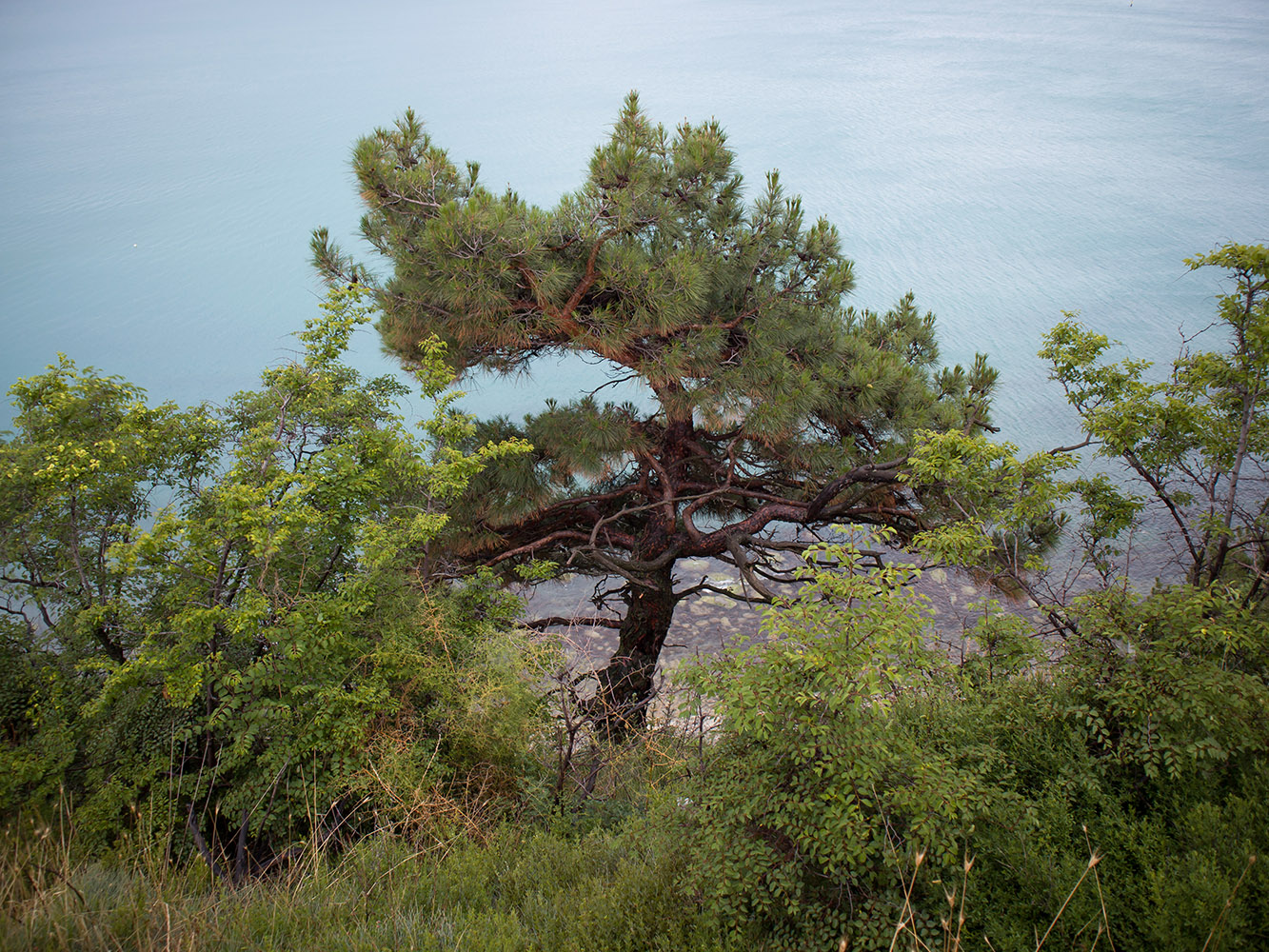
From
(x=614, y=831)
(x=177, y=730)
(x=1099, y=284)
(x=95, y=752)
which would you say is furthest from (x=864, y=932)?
(x=1099, y=284)

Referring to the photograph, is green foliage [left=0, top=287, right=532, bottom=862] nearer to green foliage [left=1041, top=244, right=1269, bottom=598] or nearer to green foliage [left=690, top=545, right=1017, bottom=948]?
green foliage [left=690, top=545, right=1017, bottom=948]

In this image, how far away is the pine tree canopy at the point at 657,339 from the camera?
331 centimetres

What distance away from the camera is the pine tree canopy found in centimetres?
331

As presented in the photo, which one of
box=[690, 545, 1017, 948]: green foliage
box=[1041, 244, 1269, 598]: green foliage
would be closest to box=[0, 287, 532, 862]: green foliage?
box=[690, 545, 1017, 948]: green foliage

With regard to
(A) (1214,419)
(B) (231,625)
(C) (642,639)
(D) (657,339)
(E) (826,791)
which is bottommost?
(E) (826,791)

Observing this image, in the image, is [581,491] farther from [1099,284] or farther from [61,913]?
[1099,284]

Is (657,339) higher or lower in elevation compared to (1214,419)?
higher

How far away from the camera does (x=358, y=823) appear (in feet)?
8.65

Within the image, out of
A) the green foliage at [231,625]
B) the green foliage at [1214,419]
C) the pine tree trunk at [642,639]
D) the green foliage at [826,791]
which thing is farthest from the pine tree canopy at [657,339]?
the green foliage at [826,791]

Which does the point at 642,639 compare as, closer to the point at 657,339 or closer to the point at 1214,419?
the point at 657,339

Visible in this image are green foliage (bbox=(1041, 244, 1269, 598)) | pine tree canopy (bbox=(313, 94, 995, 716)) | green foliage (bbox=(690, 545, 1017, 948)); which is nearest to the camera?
green foliage (bbox=(690, 545, 1017, 948))

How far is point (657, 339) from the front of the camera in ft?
12.5

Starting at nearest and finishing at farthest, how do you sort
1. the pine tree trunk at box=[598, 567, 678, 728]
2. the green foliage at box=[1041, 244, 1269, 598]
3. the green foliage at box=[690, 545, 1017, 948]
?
the green foliage at box=[690, 545, 1017, 948], the green foliage at box=[1041, 244, 1269, 598], the pine tree trunk at box=[598, 567, 678, 728]

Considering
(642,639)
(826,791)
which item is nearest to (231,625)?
(826,791)
